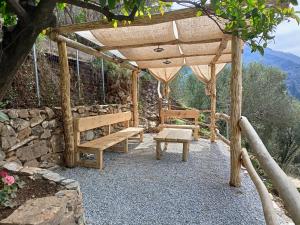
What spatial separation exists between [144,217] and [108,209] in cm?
42

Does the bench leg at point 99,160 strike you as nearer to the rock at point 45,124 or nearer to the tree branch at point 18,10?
the rock at point 45,124

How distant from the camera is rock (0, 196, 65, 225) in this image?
159 cm

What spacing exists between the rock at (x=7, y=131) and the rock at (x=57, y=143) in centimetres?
73

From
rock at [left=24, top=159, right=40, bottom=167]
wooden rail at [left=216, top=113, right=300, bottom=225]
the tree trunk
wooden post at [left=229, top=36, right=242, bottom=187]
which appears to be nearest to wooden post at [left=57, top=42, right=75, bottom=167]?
rock at [left=24, top=159, right=40, bottom=167]

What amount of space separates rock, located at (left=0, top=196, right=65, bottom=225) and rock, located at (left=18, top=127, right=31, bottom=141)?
5.33 ft

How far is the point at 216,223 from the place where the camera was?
2.31 meters

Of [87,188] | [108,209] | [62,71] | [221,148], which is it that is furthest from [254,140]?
[221,148]

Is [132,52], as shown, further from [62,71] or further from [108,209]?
[108,209]

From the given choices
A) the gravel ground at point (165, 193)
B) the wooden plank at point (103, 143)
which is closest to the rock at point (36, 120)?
the wooden plank at point (103, 143)

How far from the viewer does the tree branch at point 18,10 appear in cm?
106

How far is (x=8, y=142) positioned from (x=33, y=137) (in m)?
0.43

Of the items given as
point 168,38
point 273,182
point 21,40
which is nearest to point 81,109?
point 168,38

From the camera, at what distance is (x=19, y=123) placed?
3.23 m

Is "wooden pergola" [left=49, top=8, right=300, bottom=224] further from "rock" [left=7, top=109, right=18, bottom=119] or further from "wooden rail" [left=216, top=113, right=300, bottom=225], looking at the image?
"rock" [left=7, top=109, right=18, bottom=119]
